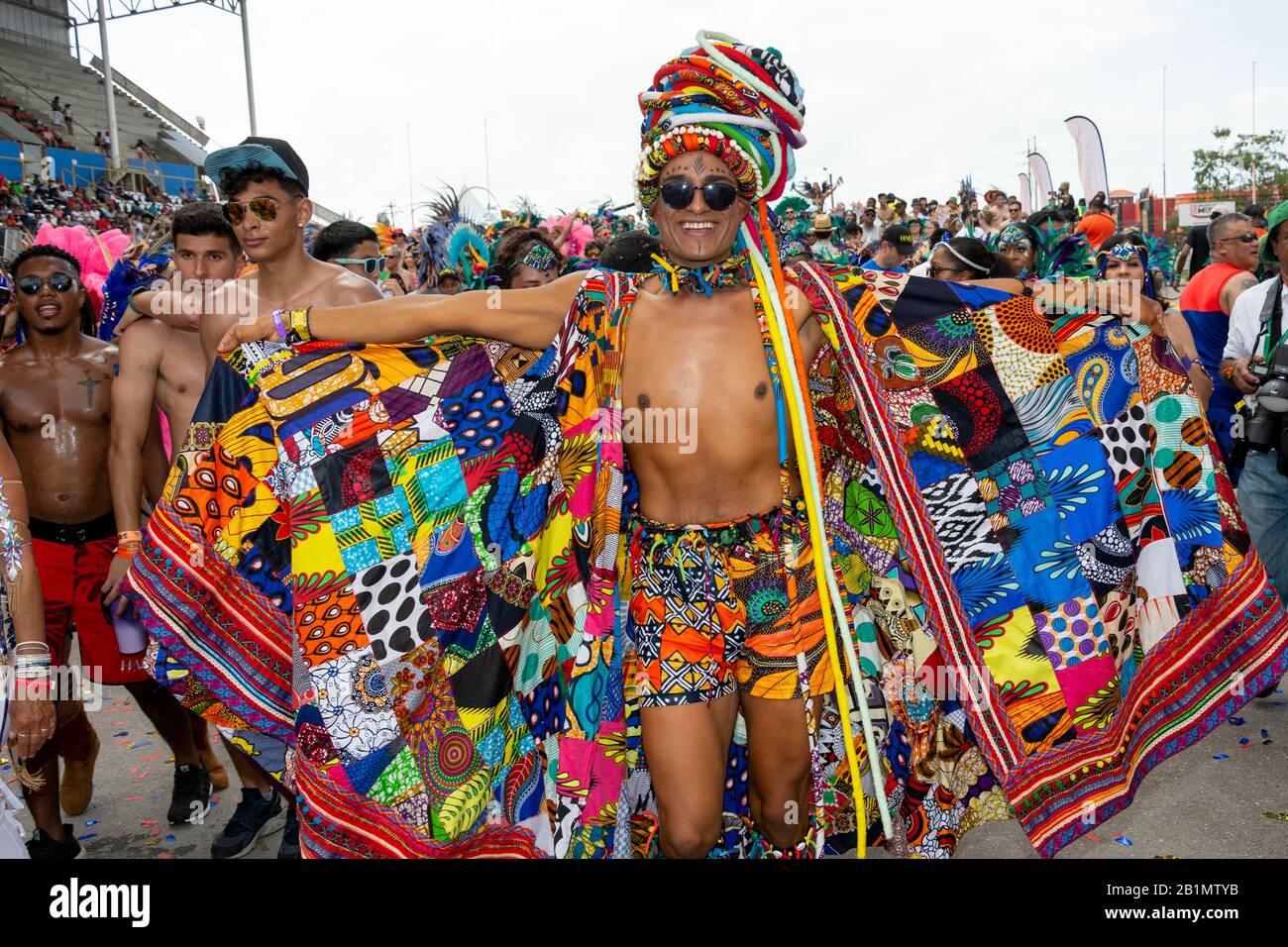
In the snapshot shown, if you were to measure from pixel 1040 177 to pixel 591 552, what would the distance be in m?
14.3

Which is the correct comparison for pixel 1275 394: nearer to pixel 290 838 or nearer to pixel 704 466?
pixel 704 466

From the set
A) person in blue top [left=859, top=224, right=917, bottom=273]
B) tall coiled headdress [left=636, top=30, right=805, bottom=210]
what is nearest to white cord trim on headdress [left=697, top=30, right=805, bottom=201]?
tall coiled headdress [left=636, top=30, right=805, bottom=210]

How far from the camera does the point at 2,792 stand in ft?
8.80

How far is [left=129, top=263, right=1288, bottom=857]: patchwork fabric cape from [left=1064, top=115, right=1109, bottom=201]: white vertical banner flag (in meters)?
10.4

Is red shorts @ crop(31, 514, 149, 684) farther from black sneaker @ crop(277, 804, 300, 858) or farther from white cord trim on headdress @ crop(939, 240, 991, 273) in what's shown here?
white cord trim on headdress @ crop(939, 240, 991, 273)

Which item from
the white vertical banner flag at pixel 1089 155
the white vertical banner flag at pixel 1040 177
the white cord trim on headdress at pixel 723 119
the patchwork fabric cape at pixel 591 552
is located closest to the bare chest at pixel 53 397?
the patchwork fabric cape at pixel 591 552

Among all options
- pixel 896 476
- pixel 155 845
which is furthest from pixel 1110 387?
pixel 155 845

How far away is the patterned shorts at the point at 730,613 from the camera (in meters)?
3.03

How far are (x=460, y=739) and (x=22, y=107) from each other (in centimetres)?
4210

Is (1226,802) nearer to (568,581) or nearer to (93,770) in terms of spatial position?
(568,581)

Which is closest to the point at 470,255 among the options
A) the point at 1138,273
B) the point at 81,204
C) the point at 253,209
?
the point at 253,209

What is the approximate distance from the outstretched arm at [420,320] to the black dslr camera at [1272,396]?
10.1 feet

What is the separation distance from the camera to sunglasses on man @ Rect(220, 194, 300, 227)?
155 inches

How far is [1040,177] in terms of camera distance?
1526 centimetres
